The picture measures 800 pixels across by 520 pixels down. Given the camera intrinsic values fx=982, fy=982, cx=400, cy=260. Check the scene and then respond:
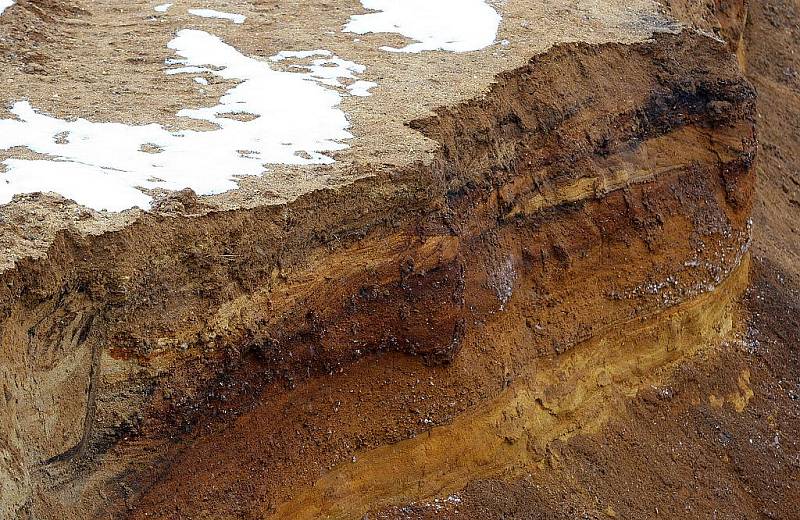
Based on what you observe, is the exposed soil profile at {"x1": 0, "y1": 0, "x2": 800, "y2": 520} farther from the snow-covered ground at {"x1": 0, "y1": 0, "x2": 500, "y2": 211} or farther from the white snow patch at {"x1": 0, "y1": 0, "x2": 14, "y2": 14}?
the white snow patch at {"x1": 0, "y1": 0, "x2": 14, "y2": 14}

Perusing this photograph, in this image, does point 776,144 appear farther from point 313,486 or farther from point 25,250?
point 25,250

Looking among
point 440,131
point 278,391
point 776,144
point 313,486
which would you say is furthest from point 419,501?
point 776,144

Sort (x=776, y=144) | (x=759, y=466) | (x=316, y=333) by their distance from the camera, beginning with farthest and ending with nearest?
1. (x=776, y=144)
2. (x=759, y=466)
3. (x=316, y=333)

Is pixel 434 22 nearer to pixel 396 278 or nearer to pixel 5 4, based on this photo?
pixel 396 278

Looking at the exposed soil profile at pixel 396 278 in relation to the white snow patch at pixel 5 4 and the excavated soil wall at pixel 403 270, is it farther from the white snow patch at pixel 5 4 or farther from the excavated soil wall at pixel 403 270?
the white snow patch at pixel 5 4

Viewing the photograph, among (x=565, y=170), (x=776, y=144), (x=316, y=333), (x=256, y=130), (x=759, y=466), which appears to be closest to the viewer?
(x=316, y=333)

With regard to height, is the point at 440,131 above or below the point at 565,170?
above

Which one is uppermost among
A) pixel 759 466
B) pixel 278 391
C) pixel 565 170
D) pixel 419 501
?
pixel 565 170

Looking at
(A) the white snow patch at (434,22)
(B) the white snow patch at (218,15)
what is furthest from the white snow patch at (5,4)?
(A) the white snow patch at (434,22)
